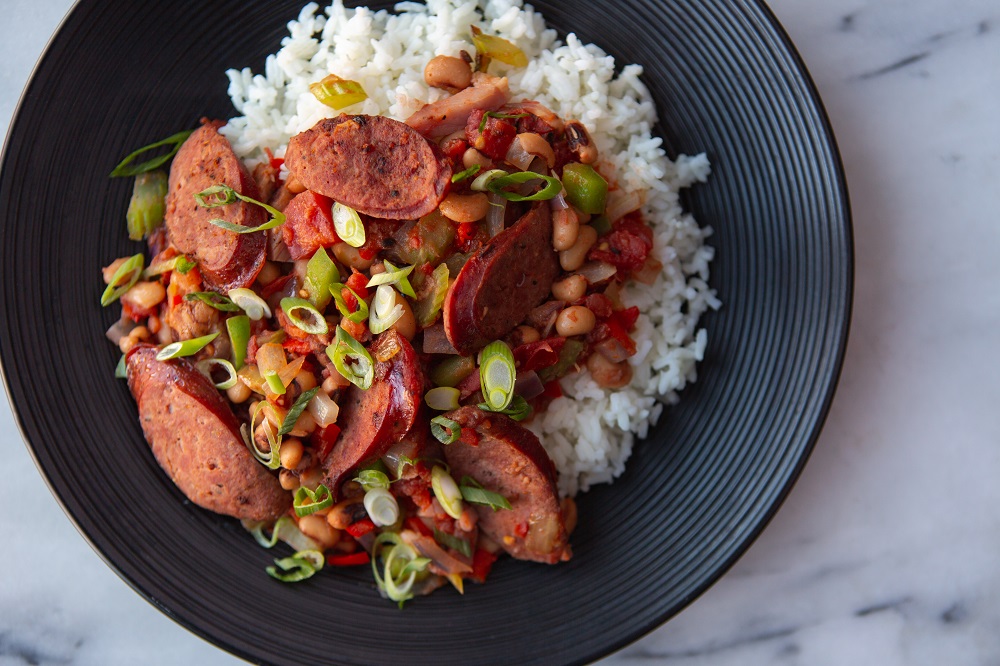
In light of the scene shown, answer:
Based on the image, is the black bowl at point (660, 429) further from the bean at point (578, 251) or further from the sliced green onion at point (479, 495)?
the bean at point (578, 251)

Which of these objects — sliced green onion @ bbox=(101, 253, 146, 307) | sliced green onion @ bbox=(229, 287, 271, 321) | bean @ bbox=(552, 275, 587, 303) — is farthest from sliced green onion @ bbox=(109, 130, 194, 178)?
bean @ bbox=(552, 275, 587, 303)

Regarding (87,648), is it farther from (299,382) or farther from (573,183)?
(573,183)

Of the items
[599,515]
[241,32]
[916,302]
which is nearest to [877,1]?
[916,302]

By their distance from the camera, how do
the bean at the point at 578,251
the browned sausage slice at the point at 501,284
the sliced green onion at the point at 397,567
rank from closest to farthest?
1. the browned sausage slice at the point at 501,284
2. the bean at the point at 578,251
3. the sliced green onion at the point at 397,567

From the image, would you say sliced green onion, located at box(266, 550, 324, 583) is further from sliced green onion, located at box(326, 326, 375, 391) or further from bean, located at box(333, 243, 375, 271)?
bean, located at box(333, 243, 375, 271)

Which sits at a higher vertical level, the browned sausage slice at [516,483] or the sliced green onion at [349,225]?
the sliced green onion at [349,225]

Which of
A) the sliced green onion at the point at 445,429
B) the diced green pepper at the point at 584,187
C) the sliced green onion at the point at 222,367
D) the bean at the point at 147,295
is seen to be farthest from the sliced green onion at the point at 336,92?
the sliced green onion at the point at 445,429

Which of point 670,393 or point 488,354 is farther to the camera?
point 670,393
